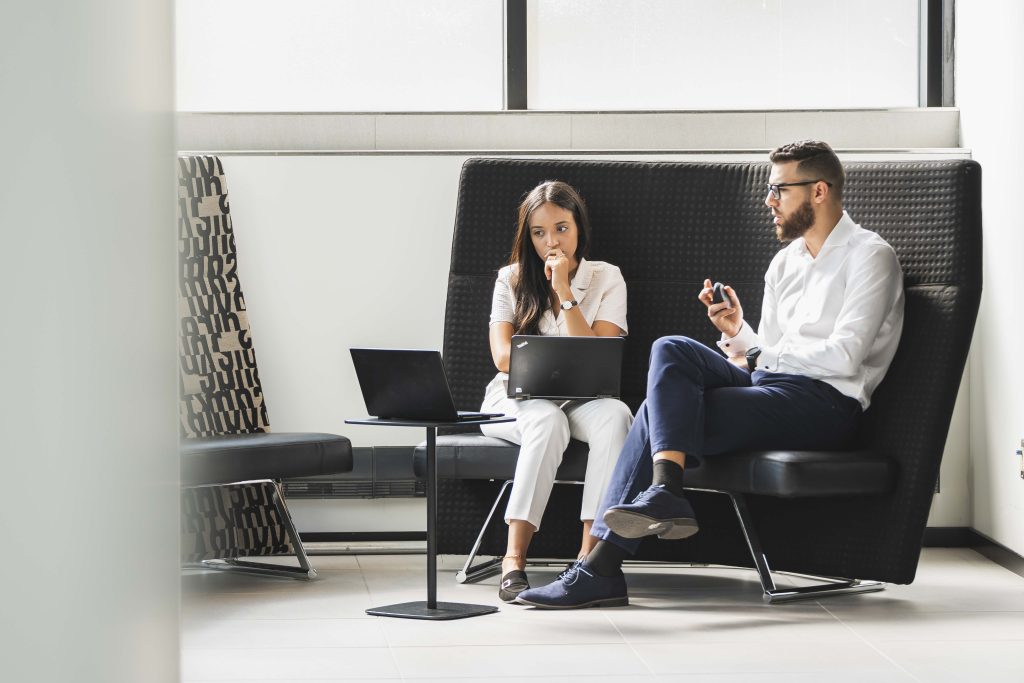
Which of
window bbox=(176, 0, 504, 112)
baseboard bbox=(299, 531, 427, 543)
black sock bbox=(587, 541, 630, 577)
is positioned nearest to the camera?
black sock bbox=(587, 541, 630, 577)

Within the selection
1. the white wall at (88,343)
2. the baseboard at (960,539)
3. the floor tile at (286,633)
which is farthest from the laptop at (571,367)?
the white wall at (88,343)

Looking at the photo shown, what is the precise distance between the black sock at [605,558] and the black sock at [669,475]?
0.22 m

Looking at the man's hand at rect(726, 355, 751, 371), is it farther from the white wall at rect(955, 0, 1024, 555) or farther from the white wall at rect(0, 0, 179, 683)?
the white wall at rect(0, 0, 179, 683)

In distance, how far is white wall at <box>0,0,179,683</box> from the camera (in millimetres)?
319

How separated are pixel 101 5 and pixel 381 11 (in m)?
4.38

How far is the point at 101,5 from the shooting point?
0.36 meters

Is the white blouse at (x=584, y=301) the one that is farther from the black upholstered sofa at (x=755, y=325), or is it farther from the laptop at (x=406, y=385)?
the laptop at (x=406, y=385)

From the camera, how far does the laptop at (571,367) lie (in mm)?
3531

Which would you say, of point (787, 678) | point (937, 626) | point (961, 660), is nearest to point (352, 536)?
point (937, 626)

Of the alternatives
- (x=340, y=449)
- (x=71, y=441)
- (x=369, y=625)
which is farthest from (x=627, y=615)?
(x=71, y=441)

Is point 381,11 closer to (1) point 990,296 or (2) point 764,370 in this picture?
(2) point 764,370

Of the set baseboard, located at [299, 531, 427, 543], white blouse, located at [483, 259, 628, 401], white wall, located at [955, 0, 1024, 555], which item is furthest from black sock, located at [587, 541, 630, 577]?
white wall, located at [955, 0, 1024, 555]

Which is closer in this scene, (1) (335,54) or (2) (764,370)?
(2) (764,370)

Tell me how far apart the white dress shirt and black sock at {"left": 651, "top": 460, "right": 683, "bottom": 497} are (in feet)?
1.73
